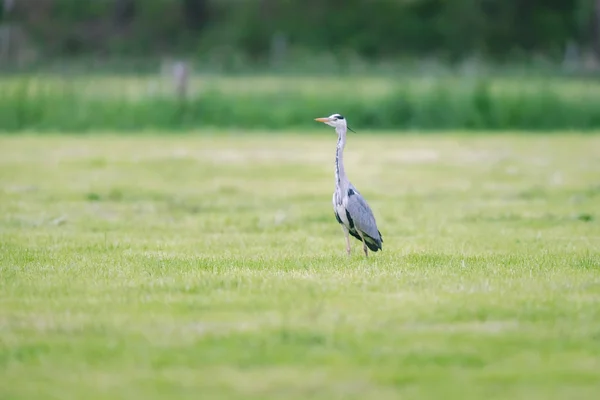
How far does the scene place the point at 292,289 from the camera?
28.7 feet

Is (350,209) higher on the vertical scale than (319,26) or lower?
lower

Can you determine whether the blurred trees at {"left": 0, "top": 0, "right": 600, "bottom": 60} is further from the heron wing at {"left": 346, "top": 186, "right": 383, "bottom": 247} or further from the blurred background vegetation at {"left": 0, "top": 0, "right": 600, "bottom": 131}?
the heron wing at {"left": 346, "top": 186, "right": 383, "bottom": 247}

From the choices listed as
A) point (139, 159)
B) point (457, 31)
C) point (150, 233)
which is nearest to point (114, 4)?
point (457, 31)

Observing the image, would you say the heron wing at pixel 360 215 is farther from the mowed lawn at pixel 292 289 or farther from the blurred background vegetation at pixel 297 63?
the blurred background vegetation at pixel 297 63

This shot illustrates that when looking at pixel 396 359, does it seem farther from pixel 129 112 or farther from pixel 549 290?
pixel 129 112

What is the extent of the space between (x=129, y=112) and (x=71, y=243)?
17658 millimetres

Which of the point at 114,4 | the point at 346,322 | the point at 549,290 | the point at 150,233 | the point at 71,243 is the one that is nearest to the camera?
the point at 346,322

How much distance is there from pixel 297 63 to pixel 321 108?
20942mm

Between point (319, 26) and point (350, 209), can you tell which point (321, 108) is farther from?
point (319, 26)

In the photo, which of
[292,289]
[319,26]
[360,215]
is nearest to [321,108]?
[360,215]

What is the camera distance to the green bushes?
94.6 feet

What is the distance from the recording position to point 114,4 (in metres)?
61.7

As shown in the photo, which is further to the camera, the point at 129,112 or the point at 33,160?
the point at 129,112

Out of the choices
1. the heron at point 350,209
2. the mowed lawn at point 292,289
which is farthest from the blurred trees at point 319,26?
the heron at point 350,209
